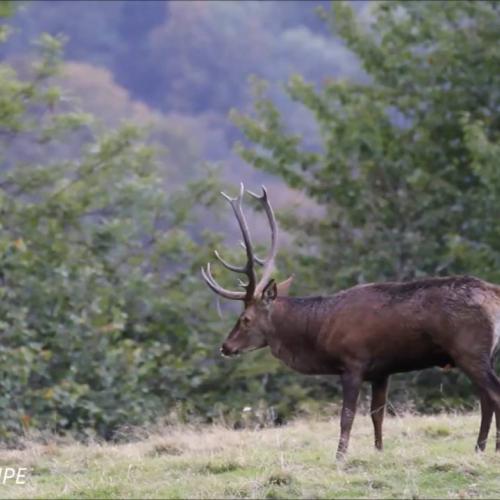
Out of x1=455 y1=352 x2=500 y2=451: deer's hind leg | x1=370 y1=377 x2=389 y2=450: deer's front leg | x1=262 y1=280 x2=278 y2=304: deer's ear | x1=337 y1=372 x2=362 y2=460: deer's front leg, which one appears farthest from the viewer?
x1=262 y1=280 x2=278 y2=304: deer's ear

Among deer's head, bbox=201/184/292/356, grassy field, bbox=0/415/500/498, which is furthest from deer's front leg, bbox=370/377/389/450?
deer's head, bbox=201/184/292/356

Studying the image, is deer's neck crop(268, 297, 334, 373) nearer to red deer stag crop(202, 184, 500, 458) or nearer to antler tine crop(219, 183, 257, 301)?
red deer stag crop(202, 184, 500, 458)

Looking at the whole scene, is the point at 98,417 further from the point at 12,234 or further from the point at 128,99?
the point at 128,99

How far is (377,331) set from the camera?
34.7 feet

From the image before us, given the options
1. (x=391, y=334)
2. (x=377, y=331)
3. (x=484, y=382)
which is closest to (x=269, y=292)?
(x=377, y=331)

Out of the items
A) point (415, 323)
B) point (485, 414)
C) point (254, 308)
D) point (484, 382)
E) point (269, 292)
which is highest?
point (415, 323)

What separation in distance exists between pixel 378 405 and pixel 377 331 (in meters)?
0.88

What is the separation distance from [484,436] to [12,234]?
14446 mm

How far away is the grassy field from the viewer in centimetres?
841

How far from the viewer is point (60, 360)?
20969 millimetres

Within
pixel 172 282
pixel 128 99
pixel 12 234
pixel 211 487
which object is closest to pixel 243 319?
pixel 211 487

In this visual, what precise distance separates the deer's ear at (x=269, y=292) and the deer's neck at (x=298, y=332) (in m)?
0.09

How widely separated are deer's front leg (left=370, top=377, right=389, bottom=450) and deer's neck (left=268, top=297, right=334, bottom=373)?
1.73 ft

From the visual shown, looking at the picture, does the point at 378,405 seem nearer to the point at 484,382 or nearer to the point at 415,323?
the point at 415,323
